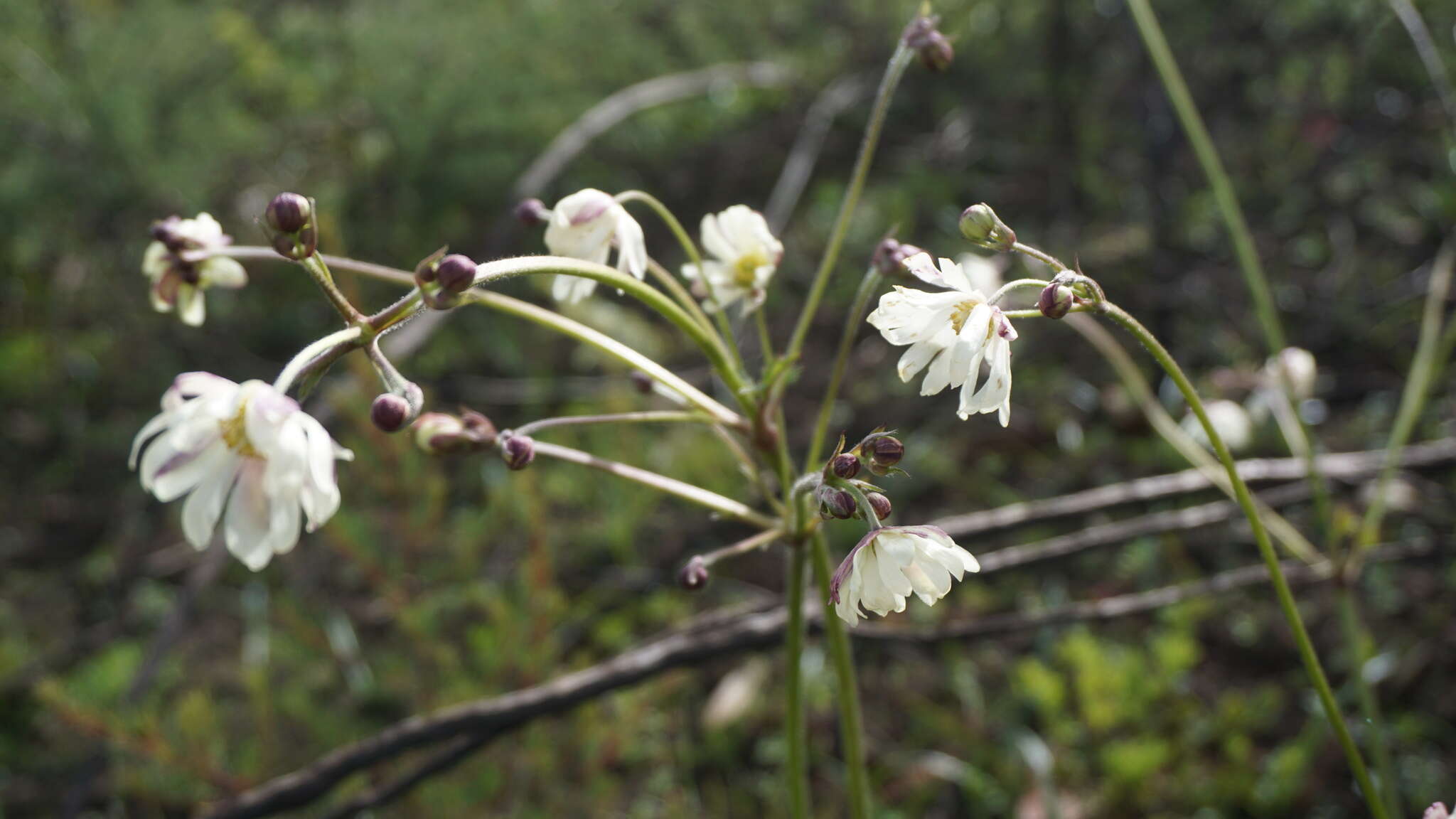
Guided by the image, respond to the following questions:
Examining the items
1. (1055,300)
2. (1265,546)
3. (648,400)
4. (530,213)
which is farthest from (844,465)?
(648,400)

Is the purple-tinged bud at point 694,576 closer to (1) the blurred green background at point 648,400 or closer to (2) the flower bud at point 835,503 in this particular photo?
(2) the flower bud at point 835,503

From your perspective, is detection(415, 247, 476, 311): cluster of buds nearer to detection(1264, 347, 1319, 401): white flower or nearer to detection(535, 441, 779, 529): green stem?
detection(535, 441, 779, 529): green stem

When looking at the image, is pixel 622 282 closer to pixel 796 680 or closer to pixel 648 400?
pixel 796 680

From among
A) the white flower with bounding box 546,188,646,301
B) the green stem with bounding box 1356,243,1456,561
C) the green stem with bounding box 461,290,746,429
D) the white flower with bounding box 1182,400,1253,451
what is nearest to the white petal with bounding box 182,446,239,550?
the green stem with bounding box 461,290,746,429

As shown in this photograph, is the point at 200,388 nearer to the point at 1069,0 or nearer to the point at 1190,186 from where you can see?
the point at 1190,186

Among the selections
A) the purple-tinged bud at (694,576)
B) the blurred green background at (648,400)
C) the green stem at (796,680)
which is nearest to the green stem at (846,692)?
the green stem at (796,680)
